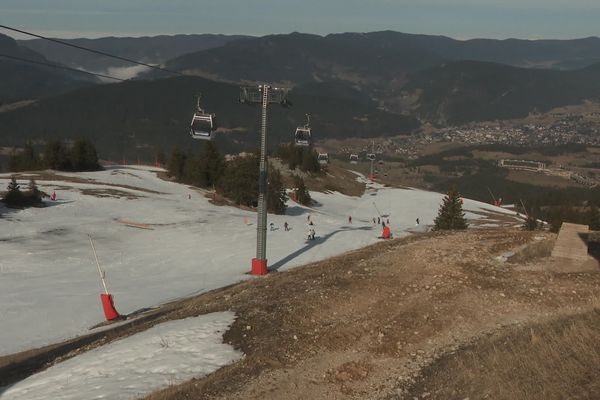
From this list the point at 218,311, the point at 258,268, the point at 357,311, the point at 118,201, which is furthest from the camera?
the point at 118,201

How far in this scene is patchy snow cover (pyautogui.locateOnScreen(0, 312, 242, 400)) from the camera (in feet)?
38.3

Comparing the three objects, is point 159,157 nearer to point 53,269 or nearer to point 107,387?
point 53,269

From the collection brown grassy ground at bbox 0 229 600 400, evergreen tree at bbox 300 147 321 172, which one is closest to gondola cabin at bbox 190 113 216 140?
brown grassy ground at bbox 0 229 600 400

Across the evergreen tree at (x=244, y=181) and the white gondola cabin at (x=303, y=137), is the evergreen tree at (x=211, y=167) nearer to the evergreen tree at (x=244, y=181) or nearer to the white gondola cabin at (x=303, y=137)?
the evergreen tree at (x=244, y=181)

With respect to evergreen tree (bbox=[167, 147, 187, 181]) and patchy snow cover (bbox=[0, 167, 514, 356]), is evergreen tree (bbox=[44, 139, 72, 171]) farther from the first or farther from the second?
Result: patchy snow cover (bbox=[0, 167, 514, 356])

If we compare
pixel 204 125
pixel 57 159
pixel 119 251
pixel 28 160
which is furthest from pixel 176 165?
pixel 204 125

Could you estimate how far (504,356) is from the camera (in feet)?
35.9

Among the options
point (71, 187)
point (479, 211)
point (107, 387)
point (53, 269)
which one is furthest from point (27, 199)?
point (479, 211)

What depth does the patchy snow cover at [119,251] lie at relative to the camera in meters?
23.6

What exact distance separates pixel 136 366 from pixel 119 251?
80.7 ft

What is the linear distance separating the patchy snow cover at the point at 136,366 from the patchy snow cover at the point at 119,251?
6.97m

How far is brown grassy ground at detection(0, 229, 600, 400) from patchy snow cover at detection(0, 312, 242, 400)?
55 cm

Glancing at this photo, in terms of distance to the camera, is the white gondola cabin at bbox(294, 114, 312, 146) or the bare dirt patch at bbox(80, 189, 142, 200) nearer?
the white gondola cabin at bbox(294, 114, 312, 146)

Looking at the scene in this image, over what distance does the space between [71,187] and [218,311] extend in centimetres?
4734
